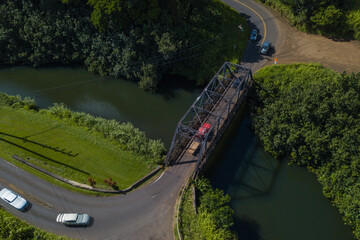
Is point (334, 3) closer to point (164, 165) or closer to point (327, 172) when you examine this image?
point (327, 172)

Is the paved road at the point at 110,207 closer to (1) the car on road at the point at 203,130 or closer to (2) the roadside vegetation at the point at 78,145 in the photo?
(2) the roadside vegetation at the point at 78,145

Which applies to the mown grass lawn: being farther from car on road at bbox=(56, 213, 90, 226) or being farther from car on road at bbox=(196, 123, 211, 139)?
car on road at bbox=(196, 123, 211, 139)

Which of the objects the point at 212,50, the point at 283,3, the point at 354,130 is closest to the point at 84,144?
the point at 212,50

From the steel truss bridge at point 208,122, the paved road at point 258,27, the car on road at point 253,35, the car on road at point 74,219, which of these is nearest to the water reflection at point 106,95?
the steel truss bridge at point 208,122

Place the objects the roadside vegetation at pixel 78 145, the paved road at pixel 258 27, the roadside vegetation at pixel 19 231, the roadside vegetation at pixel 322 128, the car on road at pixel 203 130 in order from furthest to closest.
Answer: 1. the paved road at pixel 258 27
2. the roadside vegetation at pixel 78 145
3. the car on road at pixel 203 130
4. the roadside vegetation at pixel 322 128
5. the roadside vegetation at pixel 19 231

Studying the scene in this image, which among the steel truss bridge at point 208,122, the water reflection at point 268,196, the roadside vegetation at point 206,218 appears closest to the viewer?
the roadside vegetation at point 206,218

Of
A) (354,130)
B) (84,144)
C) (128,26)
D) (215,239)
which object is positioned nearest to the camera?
(215,239)

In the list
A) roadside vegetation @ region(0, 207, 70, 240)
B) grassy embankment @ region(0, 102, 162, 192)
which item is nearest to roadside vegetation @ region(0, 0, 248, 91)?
grassy embankment @ region(0, 102, 162, 192)
